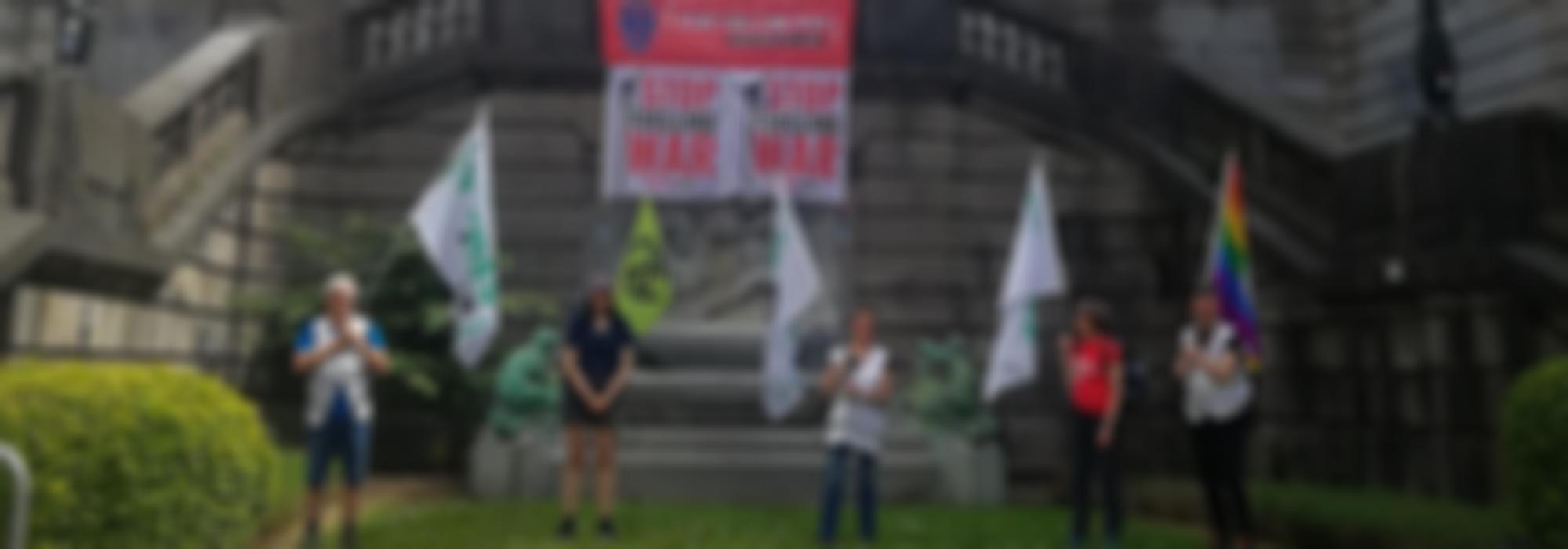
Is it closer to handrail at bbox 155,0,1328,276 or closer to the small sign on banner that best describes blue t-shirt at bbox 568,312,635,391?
the small sign on banner

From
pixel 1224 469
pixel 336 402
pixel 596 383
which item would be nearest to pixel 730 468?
pixel 596 383

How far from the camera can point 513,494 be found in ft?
35.1

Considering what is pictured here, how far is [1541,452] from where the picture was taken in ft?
19.2

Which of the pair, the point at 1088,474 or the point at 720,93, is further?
the point at 720,93

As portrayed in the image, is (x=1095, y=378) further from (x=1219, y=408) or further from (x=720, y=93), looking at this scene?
(x=720, y=93)

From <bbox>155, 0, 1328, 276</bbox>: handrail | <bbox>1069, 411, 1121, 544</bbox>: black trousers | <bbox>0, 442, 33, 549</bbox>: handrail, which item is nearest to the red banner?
<bbox>155, 0, 1328, 276</bbox>: handrail

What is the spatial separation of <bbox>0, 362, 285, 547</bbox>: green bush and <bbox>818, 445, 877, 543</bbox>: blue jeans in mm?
3658

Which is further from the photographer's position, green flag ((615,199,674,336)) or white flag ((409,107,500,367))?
green flag ((615,199,674,336))

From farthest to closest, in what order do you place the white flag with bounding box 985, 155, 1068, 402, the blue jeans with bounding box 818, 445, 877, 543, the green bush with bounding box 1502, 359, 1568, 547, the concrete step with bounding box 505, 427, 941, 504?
the concrete step with bounding box 505, 427, 941, 504, the white flag with bounding box 985, 155, 1068, 402, the blue jeans with bounding box 818, 445, 877, 543, the green bush with bounding box 1502, 359, 1568, 547

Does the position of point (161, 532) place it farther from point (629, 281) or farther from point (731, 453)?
point (731, 453)

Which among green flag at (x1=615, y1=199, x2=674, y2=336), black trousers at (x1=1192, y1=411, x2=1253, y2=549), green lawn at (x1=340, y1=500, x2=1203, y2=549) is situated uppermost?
green flag at (x1=615, y1=199, x2=674, y2=336)

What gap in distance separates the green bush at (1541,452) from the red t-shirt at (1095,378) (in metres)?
2.23

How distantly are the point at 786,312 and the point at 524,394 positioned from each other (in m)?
3.57

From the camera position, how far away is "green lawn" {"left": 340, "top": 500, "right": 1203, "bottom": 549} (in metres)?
7.79
